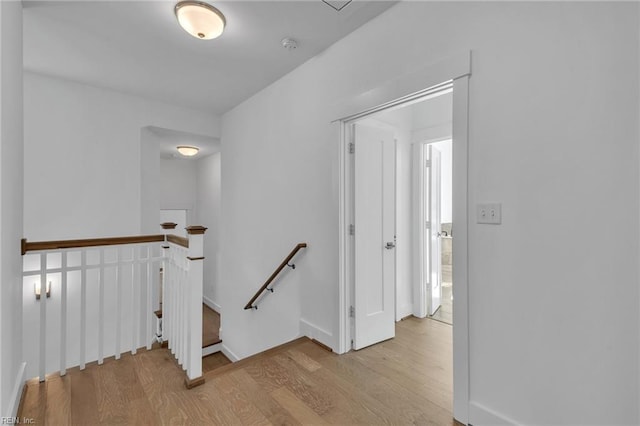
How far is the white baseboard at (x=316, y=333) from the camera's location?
102 inches

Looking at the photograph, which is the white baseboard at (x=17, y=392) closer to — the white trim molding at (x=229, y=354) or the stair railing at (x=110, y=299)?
the stair railing at (x=110, y=299)

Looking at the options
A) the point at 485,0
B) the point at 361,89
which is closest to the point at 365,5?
the point at 361,89

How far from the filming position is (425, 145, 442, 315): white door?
3.64 m

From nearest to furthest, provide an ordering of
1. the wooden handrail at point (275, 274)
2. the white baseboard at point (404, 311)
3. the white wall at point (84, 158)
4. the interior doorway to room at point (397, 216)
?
the interior doorway to room at point (397, 216), the wooden handrail at point (275, 274), the white wall at point (84, 158), the white baseboard at point (404, 311)

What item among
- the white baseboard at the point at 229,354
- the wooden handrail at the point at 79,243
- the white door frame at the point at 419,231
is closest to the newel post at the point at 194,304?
the wooden handrail at the point at 79,243

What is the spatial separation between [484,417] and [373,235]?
1510mm

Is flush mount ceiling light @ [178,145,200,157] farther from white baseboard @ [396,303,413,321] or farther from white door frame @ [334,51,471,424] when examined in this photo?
white baseboard @ [396,303,413,321]

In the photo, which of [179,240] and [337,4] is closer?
[337,4]

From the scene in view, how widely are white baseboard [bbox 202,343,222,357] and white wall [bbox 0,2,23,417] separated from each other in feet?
9.09

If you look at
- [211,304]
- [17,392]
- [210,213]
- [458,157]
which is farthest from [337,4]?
[211,304]

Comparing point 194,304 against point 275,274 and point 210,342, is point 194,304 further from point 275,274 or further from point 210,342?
point 210,342

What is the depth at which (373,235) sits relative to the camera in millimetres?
2750

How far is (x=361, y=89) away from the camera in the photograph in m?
2.36

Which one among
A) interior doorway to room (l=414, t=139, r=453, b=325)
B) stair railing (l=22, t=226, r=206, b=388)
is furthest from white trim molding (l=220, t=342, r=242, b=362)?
interior doorway to room (l=414, t=139, r=453, b=325)
